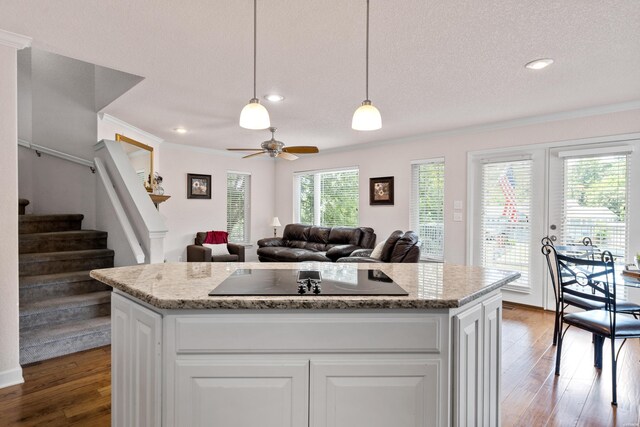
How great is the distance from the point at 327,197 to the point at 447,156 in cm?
271

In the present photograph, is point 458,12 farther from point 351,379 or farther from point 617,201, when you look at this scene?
point 617,201

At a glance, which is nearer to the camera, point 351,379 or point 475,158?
point 351,379

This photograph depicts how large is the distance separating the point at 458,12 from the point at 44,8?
2455 millimetres

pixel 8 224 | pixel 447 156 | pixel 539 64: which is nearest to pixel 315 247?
pixel 447 156

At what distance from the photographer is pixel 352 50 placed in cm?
260

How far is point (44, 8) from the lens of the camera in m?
2.10

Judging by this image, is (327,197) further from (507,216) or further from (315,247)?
(507,216)

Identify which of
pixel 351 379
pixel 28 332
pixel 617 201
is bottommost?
pixel 28 332

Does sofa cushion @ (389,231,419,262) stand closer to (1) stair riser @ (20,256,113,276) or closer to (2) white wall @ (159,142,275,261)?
(1) stair riser @ (20,256,113,276)

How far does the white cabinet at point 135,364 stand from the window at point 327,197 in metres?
5.34

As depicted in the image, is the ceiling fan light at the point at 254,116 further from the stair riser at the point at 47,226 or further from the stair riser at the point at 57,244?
the stair riser at the point at 47,226

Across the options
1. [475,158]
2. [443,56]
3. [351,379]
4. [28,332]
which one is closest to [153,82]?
[28,332]

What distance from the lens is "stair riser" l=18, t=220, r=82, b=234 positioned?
3.74 metres

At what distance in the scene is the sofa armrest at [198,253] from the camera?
590 centimetres
